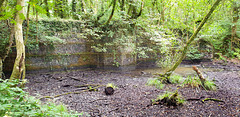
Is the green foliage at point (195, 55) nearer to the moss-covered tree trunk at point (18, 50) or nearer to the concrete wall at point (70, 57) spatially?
the concrete wall at point (70, 57)

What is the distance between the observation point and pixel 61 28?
8391mm

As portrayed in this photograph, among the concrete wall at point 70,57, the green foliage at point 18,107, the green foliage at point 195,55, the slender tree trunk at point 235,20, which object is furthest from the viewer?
the green foliage at point 195,55

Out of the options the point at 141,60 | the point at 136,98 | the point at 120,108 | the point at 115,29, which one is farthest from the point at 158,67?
the point at 120,108

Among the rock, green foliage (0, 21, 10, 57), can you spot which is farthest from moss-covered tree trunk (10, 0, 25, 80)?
green foliage (0, 21, 10, 57)

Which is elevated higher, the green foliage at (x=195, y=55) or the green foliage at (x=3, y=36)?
the green foliage at (x=3, y=36)

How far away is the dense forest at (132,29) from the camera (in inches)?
244

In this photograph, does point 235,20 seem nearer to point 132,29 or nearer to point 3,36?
point 132,29

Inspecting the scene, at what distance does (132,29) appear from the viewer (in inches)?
384

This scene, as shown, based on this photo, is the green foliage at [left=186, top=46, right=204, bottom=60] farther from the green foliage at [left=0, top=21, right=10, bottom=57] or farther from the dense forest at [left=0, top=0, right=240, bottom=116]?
the green foliage at [left=0, top=21, right=10, bottom=57]

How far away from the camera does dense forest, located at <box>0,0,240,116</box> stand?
6199 millimetres

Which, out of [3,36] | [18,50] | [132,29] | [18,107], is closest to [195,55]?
[132,29]

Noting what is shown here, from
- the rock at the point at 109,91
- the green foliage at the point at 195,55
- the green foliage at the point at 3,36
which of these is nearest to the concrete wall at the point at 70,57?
the green foliage at the point at 3,36

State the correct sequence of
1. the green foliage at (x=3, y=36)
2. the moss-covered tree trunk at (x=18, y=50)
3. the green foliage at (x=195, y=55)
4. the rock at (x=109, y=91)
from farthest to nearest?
the green foliage at (x=195, y=55), the green foliage at (x=3, y=36), the rock at (x=109, y=91), the moss-covered tree trunk at (x=18, y=50)

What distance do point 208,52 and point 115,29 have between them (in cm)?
886
